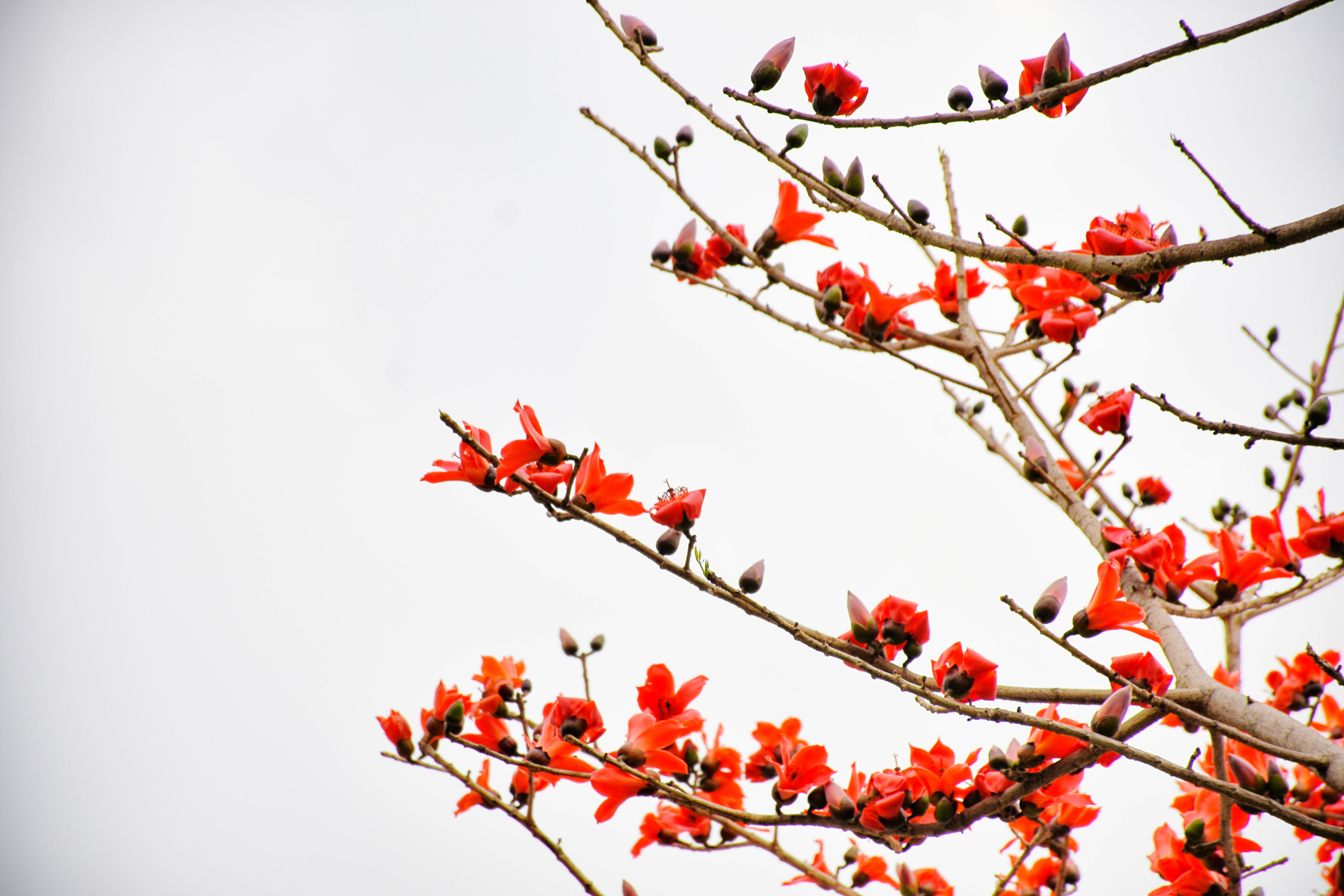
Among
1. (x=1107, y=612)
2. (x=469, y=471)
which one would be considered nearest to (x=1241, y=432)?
(x=1107, y=612)

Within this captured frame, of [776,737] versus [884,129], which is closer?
[884,129]

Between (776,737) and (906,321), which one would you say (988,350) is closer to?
(906,321)

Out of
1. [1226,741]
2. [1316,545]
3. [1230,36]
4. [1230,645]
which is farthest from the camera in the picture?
[1230,645]

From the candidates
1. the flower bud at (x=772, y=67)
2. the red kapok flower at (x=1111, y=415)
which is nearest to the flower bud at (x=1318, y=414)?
the red kapok flower at (x=1111, y=415)

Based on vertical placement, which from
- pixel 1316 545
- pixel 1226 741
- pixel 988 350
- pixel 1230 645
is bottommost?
pixel 1226 741

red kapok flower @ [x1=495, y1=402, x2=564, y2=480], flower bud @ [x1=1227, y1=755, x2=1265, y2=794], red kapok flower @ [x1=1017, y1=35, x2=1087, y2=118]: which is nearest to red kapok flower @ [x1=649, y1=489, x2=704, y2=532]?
red kapok flower @ [x1=495, y1=402, x2=564, y2=480]

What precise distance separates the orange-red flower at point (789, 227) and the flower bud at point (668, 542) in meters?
0.91

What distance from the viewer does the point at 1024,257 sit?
1.16 metres

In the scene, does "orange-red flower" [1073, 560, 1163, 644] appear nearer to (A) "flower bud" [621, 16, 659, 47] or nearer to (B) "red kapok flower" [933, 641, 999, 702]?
(B) "red kapok flower" [933, 641, 999, 702]

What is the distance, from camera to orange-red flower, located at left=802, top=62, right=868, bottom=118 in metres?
1.42

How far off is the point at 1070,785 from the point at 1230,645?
549mm

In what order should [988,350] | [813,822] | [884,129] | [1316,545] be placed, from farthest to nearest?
[988,350]
[1316,545]
[813,822]
[884,129]

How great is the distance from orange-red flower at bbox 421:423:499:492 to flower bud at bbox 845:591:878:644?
1.89ft

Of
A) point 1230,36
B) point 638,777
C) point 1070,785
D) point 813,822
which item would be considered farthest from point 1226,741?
point 1230,36
